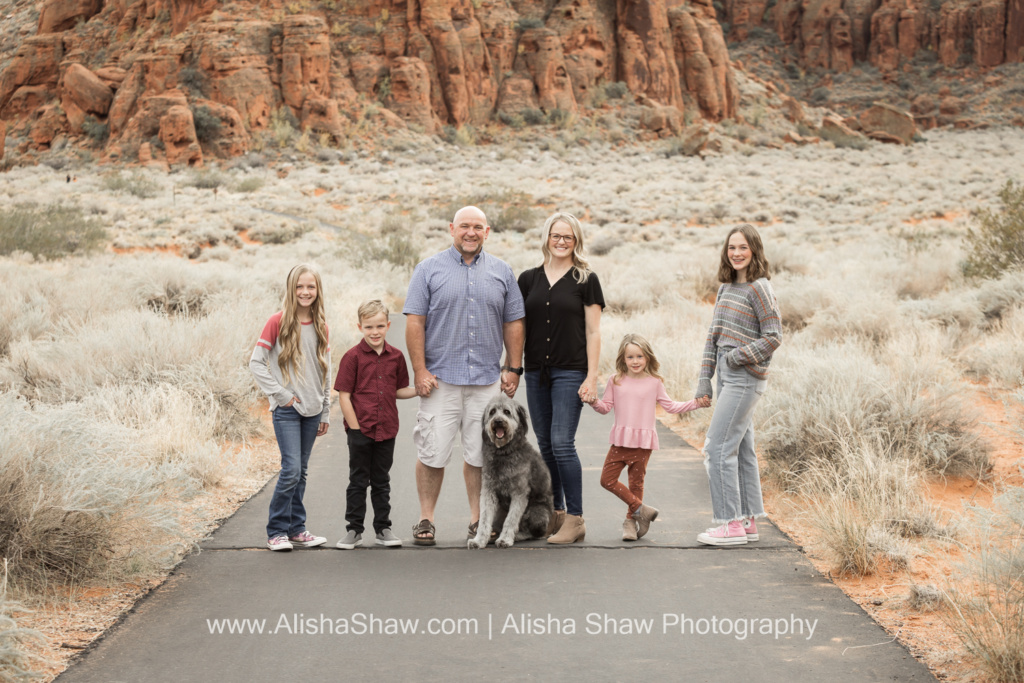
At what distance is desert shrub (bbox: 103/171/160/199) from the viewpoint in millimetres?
41406

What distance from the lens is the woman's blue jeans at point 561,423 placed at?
5.62m

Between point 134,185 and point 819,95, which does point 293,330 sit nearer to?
point 134,185

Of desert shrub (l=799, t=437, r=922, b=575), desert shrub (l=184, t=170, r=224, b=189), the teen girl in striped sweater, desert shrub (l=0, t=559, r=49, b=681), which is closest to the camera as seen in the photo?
desert shrub (l=0, t=559, r=49, b=681)

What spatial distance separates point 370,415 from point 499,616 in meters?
1.77

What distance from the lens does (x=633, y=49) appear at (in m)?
67.9

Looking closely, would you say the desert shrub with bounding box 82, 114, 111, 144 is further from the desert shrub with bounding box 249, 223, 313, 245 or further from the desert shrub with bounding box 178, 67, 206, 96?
the desert shrub with bounding box 249, 223, 313, 245

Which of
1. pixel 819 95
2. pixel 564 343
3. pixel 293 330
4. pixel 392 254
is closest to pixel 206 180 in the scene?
pixel 392 254

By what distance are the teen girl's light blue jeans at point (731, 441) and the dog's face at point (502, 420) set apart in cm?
125

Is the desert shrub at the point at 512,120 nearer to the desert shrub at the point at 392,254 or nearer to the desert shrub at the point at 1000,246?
the desert shrub at the point at 392,254

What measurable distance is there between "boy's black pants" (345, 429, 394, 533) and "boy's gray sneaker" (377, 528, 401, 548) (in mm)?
31

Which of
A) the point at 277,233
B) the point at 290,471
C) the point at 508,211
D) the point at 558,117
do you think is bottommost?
the point at 290,471

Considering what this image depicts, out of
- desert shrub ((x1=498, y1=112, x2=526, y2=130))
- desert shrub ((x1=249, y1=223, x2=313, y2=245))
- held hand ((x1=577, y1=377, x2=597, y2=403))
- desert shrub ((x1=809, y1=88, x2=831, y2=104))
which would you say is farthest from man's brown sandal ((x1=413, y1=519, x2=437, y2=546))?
desert shrub ((x1=809, y1=88, x2=831, y2=104))

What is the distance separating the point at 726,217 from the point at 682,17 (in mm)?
39125

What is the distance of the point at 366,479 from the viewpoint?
18.8ft
